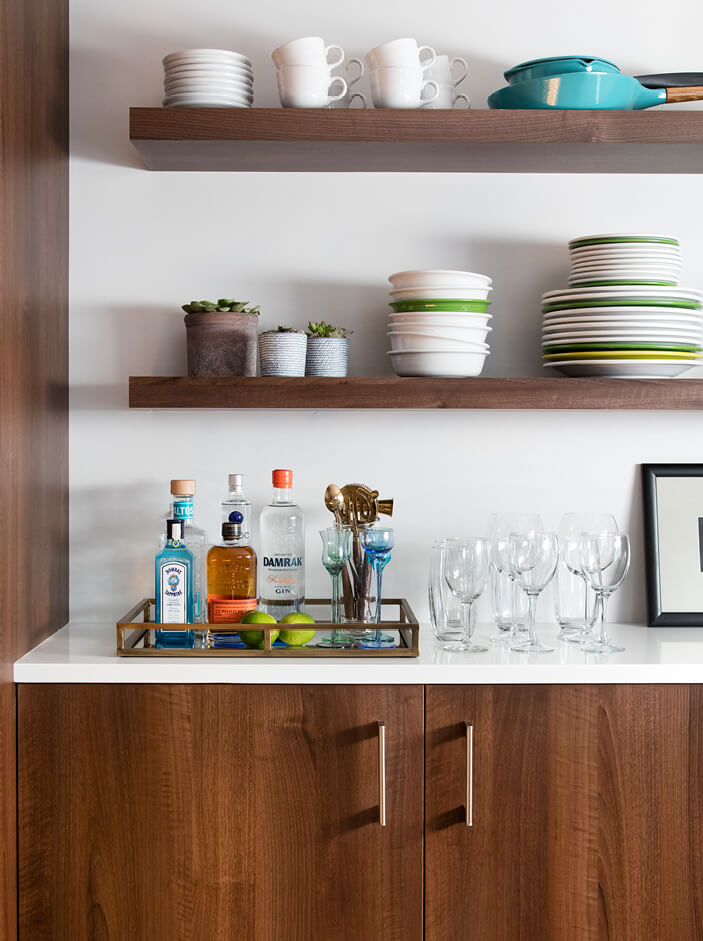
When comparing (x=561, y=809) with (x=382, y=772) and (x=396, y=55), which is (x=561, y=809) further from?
(x=396, y=55)

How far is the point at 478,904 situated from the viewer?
159 centimetres

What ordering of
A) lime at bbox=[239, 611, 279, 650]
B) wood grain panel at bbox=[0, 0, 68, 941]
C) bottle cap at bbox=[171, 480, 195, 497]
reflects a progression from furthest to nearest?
bottle cap at bbox=[171, 480, 195, 497] → lime at bbox=[239, 611, 279, 650] → wood grain panel at bbox=[0, 0, 68, 941]

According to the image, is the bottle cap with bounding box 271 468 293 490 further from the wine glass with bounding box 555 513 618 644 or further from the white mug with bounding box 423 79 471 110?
the white mug with bounding box 423 79 471 110

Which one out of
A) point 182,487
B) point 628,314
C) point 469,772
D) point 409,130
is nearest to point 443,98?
point 409,130

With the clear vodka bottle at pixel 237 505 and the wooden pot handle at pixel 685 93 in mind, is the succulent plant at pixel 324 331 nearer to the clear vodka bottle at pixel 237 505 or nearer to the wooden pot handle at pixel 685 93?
the clear vodka bottle at pixel 237 505

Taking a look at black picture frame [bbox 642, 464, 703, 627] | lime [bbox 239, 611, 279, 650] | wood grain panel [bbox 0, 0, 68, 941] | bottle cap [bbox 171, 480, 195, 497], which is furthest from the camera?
black picture frame [bbox 642, 464, 703, 627]

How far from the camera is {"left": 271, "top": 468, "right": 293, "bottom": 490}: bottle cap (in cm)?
179

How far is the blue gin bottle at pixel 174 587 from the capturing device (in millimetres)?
1678

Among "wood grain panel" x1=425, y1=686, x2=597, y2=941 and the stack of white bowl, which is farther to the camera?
the stack of white bowl

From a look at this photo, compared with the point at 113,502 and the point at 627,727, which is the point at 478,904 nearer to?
the point at 627,727

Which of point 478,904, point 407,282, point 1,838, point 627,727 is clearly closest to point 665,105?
point 407,282

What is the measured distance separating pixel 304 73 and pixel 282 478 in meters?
0.76

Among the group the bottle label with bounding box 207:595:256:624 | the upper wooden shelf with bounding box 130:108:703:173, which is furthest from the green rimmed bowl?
the bottle label with bounding box 207:595:256:624

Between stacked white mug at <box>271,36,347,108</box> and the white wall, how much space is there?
0.20 metres
